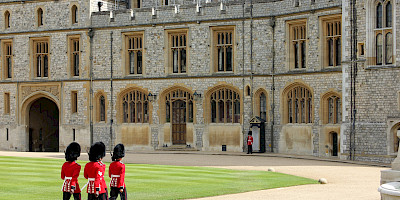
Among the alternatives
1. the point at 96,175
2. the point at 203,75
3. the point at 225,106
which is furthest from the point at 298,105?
the point at 96,175

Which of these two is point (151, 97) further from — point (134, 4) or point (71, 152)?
point (71, 152)

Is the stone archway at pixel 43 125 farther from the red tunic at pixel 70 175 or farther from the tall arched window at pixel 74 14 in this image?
the red tunic at pixel 70 175

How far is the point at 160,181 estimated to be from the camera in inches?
744

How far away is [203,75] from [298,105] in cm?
515

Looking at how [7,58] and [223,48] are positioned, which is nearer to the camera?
[223,48]

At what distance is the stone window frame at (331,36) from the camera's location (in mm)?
29391

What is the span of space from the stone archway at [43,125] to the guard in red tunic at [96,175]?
1018 inches

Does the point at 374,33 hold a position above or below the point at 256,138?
above

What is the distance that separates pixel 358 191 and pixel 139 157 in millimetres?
14161

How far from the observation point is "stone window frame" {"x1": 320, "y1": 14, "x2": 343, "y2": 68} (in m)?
29.4

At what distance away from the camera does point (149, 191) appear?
16781mm

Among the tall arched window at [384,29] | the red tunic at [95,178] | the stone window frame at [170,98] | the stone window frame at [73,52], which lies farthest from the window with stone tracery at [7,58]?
the red tunic at [95,178]

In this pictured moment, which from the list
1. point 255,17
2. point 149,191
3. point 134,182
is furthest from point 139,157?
point 149,191

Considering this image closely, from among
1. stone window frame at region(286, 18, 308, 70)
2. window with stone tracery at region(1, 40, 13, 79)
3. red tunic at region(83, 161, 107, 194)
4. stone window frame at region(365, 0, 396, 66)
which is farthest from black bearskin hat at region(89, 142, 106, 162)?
window with stone tracery at region(1, 40, 13, 79)
